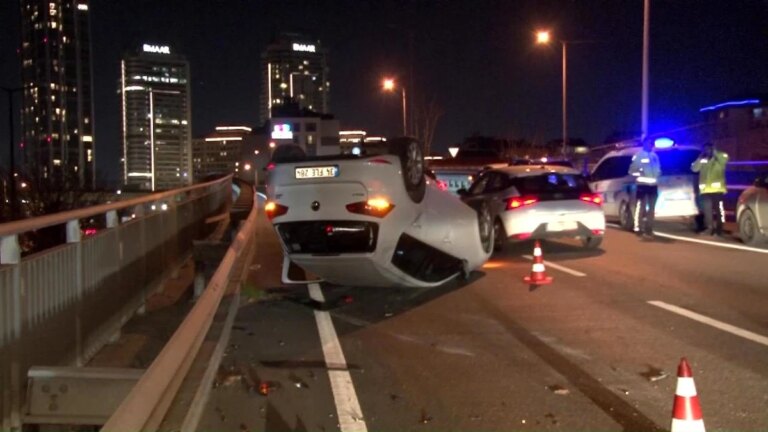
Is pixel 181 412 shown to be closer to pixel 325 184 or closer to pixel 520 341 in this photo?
pixel 520 341

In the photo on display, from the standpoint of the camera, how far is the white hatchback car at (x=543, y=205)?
13.8m

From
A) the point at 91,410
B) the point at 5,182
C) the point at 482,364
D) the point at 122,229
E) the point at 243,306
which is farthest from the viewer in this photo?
the point at 5,182

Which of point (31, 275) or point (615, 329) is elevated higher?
point (31, 275)

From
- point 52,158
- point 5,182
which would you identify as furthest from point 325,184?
point 52,158

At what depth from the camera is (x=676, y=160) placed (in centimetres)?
1828

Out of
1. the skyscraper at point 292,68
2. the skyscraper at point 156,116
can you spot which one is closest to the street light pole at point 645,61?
the skyscraper at point 156,116

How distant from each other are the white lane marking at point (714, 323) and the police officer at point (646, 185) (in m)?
7.59

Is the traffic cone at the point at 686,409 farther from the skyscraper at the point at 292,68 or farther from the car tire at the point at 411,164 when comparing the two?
the skyscraper at the point at 292,68

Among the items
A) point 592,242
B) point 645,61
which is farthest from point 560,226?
point 645,61

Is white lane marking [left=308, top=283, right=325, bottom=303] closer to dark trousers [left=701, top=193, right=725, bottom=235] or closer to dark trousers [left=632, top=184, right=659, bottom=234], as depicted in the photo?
dark trousers [left=632, top=184, right=659, bottom=234]

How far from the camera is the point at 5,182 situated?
41.3 m

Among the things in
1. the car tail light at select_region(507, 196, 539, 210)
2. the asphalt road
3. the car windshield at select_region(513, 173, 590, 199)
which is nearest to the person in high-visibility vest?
the car windshield at select_region(513, 173, 590, 199)

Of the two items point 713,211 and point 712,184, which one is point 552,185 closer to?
point 712,184

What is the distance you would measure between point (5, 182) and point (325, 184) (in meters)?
37.2
